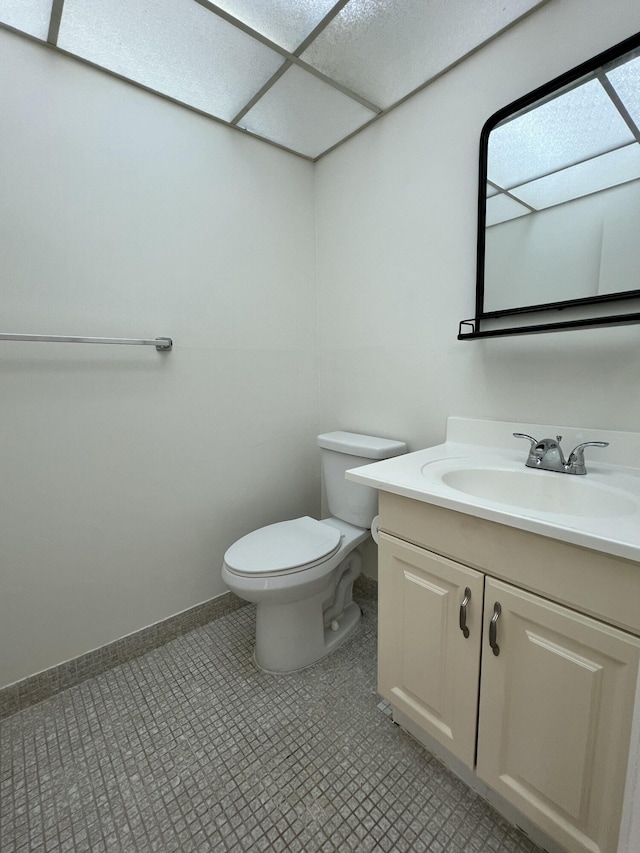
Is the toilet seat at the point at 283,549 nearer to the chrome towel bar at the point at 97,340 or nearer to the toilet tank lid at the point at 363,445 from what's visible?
the toilet tank lid at the point at 363,445

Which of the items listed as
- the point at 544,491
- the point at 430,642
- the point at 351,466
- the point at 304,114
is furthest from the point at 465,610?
the point at 304,114

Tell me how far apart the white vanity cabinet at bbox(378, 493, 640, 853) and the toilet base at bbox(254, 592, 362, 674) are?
0.44 metres

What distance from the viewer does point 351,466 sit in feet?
5.27

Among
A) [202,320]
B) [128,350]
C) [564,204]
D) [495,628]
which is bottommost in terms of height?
[495,628]

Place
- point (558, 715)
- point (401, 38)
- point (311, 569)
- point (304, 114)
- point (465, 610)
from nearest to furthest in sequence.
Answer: point (558, 715)
point (465, 610)
point (401, 38)
point (311, 569)
point (304, 114)

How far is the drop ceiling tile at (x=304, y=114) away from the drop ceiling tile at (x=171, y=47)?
76 millimetres

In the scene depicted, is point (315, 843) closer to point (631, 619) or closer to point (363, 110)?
point (631, 619)

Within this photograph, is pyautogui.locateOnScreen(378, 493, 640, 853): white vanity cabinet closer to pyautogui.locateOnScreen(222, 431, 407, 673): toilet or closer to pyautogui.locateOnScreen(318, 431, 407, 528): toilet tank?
pyautogui.locateOnScreen(222, 431, 407, 673): toilet

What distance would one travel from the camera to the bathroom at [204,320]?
1.15 meters

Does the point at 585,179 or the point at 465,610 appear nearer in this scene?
the point at 465,610

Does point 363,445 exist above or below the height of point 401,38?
below

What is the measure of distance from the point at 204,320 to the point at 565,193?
130 cm

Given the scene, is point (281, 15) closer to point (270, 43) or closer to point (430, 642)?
point (270, 43)

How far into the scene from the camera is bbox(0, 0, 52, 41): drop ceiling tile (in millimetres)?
1016
